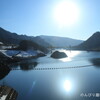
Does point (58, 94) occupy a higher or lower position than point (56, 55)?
higher

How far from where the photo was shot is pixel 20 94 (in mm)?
36969

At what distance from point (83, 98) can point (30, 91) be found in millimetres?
13010

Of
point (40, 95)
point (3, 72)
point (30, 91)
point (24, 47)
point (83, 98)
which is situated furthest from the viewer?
point (24, 47)

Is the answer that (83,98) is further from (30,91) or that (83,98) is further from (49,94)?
(30,91)

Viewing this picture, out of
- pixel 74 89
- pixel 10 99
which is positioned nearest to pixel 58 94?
pixel 74 89

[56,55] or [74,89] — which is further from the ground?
[74,89]

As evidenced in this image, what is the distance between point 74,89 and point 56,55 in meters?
119

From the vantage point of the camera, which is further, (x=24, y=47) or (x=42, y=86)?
(x=24, y=47)

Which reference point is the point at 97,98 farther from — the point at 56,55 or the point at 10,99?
the point at 56,55

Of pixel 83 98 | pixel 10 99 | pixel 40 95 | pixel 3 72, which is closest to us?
pixel 10 99

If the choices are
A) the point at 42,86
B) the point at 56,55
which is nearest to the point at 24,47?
the point at 56,55

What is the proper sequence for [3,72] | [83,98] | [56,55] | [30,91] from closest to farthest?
[83,98] → [30,91] → [3,72] → [56,55]

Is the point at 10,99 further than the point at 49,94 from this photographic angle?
No

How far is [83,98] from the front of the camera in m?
32.9
